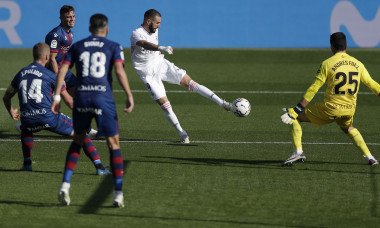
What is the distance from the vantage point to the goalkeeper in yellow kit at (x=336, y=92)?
917 cm

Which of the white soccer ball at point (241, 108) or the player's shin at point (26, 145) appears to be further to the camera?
the white soccer ball at point (241, 108)

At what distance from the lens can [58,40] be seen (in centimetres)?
1199

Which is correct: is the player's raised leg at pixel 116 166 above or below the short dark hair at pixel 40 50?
below

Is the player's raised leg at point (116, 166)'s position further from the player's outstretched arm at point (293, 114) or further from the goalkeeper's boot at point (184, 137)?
the goalkeeper's boot at point (184, 137)

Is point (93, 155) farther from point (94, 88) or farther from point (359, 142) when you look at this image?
point (359, 142)

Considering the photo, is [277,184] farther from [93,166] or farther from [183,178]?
[93,166]

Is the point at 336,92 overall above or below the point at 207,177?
above

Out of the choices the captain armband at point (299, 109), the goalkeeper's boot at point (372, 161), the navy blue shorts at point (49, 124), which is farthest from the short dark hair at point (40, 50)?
the goalkeeper's boot at point (372, 161)

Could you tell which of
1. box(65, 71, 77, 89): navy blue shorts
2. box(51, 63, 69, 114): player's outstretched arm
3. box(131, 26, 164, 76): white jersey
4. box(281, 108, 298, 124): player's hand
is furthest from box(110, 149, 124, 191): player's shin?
box(65, 71, 77, 89): navy blue shorts

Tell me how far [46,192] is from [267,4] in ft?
59.7

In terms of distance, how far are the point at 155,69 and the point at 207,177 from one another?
11.6 feet

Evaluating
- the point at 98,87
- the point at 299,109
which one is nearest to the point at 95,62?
the point at 98,87

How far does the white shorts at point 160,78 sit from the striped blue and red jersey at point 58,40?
1488 mm

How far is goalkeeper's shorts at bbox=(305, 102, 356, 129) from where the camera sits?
9344 millimetres
